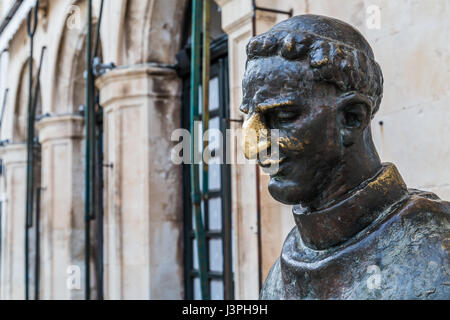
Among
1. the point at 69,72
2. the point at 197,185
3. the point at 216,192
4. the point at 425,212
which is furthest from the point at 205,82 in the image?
the point at 69,72

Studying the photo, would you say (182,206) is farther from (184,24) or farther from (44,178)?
(44,178)

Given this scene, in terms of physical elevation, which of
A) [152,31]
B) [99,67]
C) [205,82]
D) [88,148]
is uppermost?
[152,31]

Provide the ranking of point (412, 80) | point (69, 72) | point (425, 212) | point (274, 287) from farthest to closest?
point (69, 72), point (412, 80), point (274, 287), point (425, 212)

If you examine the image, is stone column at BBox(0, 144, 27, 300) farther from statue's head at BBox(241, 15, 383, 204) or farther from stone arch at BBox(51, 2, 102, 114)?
statue's head at BBox(241, 15, 383, 204)

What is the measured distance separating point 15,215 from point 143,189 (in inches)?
188

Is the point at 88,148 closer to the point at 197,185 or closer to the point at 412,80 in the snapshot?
the point at 197,185

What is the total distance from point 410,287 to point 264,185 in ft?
7.49

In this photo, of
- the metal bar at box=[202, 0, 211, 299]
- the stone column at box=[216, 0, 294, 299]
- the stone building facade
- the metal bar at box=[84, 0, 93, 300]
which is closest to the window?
the stone building facade

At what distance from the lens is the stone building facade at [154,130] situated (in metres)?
2.53

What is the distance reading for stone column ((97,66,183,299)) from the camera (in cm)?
536

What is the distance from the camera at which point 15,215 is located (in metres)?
9.42

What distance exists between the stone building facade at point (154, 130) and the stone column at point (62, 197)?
1 cm

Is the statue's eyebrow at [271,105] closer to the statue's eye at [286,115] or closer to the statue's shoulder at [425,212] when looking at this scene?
the statue's eye at [286,115]
